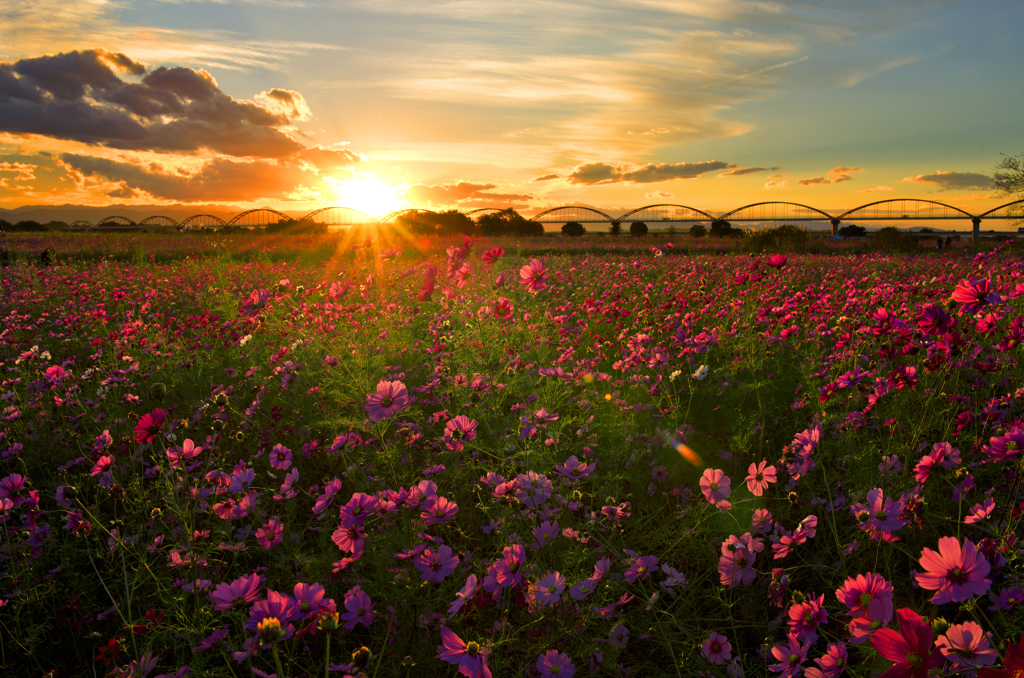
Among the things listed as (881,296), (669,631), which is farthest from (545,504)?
(881,296)

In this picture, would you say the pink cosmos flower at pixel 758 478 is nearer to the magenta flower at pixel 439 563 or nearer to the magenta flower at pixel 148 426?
the magenta flower at pixel 439 563

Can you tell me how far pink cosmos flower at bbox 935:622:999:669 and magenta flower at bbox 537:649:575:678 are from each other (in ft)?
2.31

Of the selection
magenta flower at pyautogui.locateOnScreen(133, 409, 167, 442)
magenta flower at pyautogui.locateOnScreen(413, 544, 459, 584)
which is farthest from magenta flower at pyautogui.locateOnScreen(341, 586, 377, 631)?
magenta flower at pyautogui.locateOnScreen(133, 409, 167, 442)

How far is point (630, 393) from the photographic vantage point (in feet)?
8.64

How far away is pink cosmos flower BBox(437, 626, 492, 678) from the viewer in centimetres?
90

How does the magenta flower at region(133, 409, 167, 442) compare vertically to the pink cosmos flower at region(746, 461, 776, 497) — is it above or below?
above

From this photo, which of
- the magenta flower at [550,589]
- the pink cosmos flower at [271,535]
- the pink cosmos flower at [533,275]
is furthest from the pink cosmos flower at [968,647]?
the pink cosmos flower at [533,275]

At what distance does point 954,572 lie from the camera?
0.86m

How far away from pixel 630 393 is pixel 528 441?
100 centimetres

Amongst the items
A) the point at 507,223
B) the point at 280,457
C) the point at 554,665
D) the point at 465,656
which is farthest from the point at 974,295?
the point at 507,223

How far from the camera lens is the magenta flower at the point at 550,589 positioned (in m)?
1.15

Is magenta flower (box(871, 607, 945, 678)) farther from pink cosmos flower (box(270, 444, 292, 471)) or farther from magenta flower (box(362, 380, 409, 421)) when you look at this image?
pink cosmos flower (box(270, 444, 292, 471))

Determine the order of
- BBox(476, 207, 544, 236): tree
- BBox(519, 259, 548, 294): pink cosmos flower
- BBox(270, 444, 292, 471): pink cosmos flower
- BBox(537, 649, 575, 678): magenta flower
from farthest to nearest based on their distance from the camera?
1. BBox(476, 207, 544, 236): tree
2. BBox(519, 259, 548, 294): pink cosmos flower
3. BBox(270, 444, 292, 471): pink cosmos flower
4. BBox(537, 649, 575, 678): magenta flower

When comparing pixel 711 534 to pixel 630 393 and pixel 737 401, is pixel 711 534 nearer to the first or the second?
pixel 630 393
